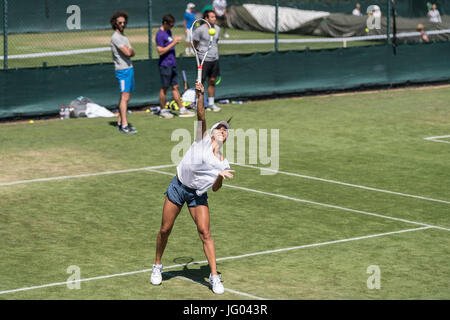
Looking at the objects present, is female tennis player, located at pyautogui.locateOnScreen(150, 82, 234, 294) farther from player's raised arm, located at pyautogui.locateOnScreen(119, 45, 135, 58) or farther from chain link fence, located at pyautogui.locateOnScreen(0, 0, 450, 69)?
chain link fence, located at pyautogui.locateOnScreen(0, 0, 450, 69)

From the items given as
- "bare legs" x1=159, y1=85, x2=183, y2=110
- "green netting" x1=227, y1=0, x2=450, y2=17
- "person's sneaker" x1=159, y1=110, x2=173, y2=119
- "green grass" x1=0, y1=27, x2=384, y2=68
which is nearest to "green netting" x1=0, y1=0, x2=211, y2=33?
"green grass" x1=0, y1=27, x2=384, y2=68

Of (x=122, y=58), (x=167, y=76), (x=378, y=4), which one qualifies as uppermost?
(x=378, y=4)

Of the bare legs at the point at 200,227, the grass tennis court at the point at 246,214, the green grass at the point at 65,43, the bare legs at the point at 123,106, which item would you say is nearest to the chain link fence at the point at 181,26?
the green grass at the point at 65,43

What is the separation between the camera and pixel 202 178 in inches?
363

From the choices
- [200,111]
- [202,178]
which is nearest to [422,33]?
[200,111]

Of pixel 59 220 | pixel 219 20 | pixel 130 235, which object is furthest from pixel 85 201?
pixel 219 20

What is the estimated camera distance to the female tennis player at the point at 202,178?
9117 millimetres

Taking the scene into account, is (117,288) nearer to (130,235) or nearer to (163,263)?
(163,263)

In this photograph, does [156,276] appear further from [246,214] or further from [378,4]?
[378,4]

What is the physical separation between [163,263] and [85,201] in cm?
324

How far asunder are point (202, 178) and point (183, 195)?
0.92 feet

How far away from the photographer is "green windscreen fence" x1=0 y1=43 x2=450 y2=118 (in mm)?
20562

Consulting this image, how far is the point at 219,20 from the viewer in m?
41.2
